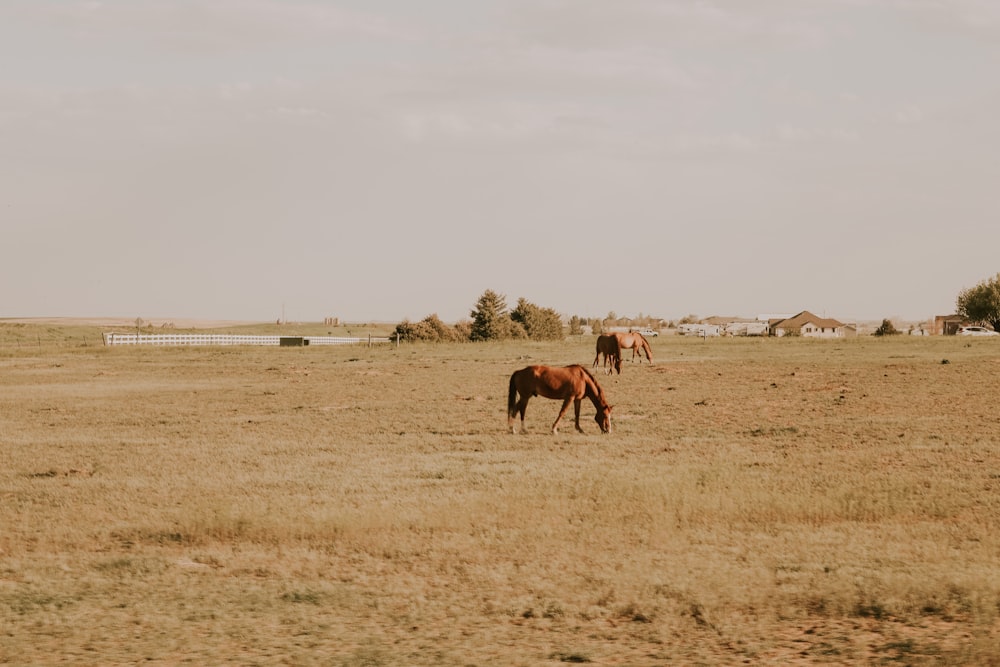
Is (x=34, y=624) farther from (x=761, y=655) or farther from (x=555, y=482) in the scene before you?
(x=555, y=482)

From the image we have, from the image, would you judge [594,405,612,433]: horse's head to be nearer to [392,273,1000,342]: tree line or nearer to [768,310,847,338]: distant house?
[392,273,1000,342]: tree line

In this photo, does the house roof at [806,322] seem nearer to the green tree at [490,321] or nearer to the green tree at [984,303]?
the green tree at [984,303]

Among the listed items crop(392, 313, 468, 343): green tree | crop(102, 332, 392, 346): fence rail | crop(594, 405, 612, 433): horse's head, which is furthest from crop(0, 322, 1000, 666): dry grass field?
crop(392, 313, 468, 343): green tree

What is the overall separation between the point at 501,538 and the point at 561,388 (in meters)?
10.4

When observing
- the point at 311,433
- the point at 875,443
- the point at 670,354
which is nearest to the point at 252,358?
the point at 670,354

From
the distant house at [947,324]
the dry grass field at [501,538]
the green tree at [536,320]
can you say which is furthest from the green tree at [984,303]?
the dry grass field at [501,538]

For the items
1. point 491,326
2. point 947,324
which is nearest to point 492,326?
point 491,326

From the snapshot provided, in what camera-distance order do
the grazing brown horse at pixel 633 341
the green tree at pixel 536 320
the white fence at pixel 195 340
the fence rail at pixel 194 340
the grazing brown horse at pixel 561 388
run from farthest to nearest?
the green tree at pixel 536 320, the white fence at pixel 195 340, the fence rail at pixel 194 340, the grazing brown horse at pixel 633 341, the grazing brown horse at pixel 561 388

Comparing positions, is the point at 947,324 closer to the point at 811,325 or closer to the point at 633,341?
the point at 811,325

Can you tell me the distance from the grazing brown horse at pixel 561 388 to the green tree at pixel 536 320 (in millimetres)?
67666

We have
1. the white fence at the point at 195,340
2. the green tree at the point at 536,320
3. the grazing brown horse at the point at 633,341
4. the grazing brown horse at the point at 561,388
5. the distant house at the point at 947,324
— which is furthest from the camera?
the distant house at the point at 947,324

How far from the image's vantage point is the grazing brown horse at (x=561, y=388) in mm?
21938

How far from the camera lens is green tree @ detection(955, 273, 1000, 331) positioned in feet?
351

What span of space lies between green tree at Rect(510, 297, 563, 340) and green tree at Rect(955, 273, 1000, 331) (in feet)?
169
